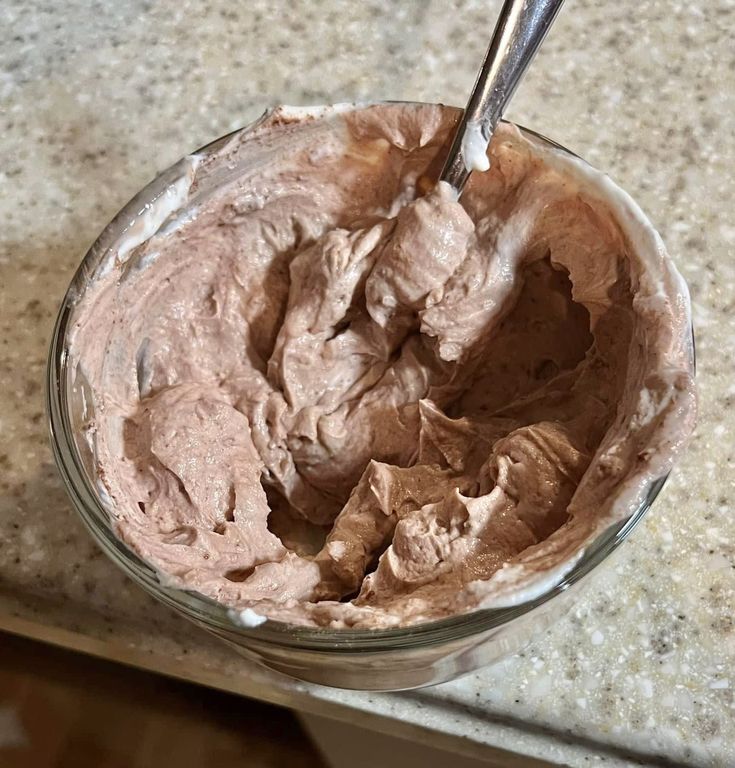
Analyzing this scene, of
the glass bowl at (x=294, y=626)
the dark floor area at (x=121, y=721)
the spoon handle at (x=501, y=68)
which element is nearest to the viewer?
the glass bowl at (x=294, y=626)

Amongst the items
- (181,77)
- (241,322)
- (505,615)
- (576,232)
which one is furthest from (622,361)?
(181,77)

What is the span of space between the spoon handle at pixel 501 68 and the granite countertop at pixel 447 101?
1.04 ft

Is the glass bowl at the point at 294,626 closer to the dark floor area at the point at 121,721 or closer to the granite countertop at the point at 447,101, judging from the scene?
the granite countertop at the point at 447,101

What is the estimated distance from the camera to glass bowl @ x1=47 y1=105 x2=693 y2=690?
479 millimetres

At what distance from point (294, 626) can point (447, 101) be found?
2.40ft

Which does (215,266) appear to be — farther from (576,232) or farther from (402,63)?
(402,63)

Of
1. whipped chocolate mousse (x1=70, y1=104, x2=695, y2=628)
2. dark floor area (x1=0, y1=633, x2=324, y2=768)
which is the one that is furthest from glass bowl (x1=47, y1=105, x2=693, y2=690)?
dark floor area (x1=0, y1=633, x2=324, y2=768)

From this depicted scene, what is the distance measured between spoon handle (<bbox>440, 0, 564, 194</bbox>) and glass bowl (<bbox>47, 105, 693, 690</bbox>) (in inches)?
1.5

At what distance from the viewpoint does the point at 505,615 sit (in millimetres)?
478

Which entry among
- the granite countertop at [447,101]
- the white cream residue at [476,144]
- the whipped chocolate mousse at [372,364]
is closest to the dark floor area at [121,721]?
the granite countertop at [447,101]

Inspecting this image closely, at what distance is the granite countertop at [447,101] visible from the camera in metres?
0.67

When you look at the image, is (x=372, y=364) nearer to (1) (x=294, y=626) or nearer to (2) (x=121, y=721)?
(1) (x=294, y=626)

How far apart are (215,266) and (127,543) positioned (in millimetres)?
311

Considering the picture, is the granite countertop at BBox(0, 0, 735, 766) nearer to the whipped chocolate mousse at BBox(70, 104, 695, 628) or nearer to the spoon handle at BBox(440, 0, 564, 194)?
the whipped chocolate mousse at BBox(70, 104, 695, 628)
